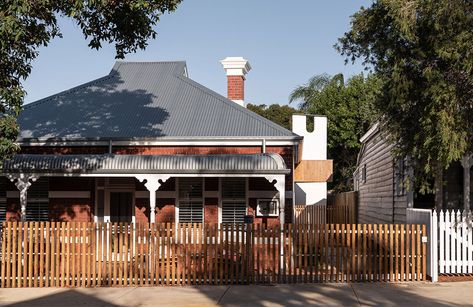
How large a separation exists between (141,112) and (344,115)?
96.0 ft

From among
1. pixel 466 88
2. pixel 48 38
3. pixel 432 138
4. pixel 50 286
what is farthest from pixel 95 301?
pixel 466 88

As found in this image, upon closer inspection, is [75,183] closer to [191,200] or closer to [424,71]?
[191,200]

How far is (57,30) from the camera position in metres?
13.5

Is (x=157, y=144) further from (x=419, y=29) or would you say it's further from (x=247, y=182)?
(x=419, y=29)

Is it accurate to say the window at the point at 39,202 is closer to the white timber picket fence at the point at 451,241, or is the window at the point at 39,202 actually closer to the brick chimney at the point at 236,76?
the brick chimney at the point at 236,76

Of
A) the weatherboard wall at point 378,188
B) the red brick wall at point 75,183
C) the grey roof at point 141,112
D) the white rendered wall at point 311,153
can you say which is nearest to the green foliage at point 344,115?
the white rendered wall at point 311,153

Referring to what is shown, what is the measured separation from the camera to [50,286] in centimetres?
1388

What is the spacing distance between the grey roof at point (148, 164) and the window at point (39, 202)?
1926mm

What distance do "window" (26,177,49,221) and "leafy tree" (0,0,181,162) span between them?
5605 mm

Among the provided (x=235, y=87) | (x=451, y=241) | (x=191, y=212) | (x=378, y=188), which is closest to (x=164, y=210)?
(x=191, y=212)

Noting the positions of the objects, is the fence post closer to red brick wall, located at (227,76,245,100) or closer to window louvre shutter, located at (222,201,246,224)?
window louvre shutter, located at (222,201,246,224)

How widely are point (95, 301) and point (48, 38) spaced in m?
5.48

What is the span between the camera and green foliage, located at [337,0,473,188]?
1284 cm

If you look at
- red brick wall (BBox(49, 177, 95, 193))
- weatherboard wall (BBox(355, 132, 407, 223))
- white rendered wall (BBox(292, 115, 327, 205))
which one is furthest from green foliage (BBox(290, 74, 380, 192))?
red brick wall (BBox(49, 177, 95, 193))
